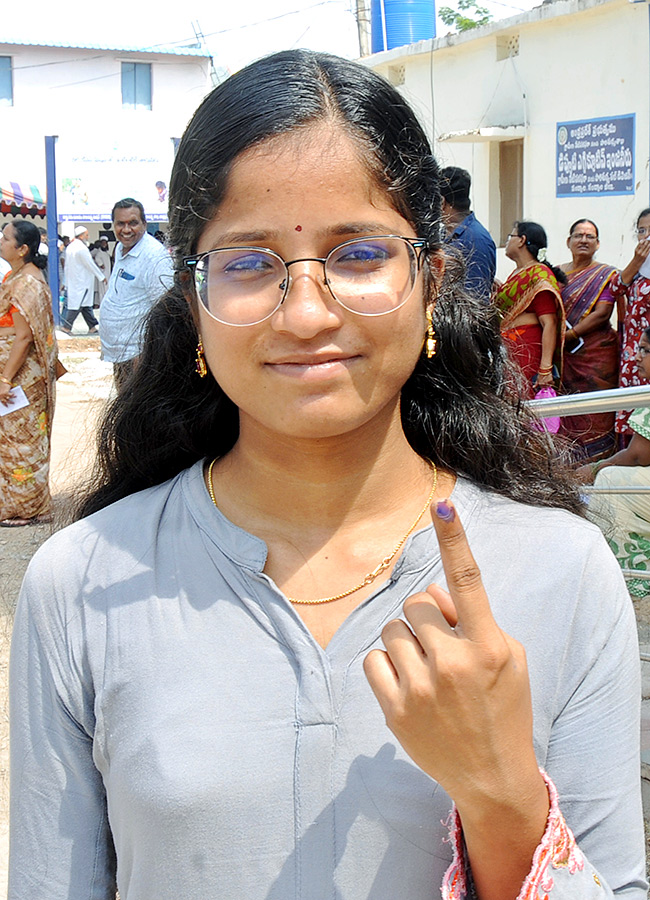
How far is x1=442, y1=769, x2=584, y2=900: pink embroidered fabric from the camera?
0.95 m

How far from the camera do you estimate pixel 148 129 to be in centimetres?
2542

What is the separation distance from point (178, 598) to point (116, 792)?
231 millimetres

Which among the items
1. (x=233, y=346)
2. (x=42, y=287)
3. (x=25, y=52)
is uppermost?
(x=25, y=52)

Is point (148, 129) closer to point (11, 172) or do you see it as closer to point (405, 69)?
point (11, 172)

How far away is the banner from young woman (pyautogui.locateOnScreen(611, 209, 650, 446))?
1561 cm

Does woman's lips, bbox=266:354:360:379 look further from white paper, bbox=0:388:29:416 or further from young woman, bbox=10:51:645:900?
white paper, bbox=0:388:29:416

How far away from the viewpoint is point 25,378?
6.08 metres

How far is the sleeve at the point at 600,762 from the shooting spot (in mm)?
1038

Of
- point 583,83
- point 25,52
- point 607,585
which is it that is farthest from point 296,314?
point 25,52

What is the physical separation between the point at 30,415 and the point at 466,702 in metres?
5.71

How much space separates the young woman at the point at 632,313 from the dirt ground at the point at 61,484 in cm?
148

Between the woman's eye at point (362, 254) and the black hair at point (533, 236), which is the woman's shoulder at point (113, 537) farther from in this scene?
the black hair at point (533, 236)

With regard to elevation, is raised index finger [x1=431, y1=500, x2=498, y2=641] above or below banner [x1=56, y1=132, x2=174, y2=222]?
below

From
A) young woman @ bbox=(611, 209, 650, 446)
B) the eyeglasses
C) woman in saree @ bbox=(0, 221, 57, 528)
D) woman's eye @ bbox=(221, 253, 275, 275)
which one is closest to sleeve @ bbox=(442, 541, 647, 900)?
the eyeglasses
